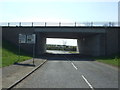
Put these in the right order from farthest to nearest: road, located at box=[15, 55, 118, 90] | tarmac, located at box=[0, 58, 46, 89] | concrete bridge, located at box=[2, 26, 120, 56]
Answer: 1. concrete bridge, located at box=[2, 26, 120, 56]
2. road, located at box=[15, 55, 118, 90]
3. tarmac, located at box=[0, 58, 46, 89]

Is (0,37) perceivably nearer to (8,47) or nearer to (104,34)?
(8,47)

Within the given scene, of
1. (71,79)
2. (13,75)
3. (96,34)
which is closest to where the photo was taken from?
(71,79)

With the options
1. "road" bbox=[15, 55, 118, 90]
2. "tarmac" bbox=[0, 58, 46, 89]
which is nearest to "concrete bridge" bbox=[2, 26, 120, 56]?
"road" bbox=[15, 55, 118, 90]

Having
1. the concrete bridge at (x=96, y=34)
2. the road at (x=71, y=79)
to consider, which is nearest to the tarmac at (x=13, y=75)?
the road at (x=71, y=79)

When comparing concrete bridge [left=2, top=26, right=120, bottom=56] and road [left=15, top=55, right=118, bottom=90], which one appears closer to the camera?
road [left=15, top=55, right=118, bottom=90]

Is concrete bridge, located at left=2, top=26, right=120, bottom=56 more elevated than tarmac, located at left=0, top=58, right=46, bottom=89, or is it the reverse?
concrete bridge, located at left=2, top=26, right=120, bottom=56

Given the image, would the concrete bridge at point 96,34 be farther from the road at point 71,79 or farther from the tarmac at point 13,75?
the tarmac at point 13,75

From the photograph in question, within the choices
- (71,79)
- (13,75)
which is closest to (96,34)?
(71,79)

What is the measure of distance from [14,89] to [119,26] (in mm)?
32873

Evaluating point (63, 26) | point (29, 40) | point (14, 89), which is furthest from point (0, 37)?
Answer: point (14, 89)

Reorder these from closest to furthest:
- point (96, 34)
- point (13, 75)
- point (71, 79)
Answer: point (71, 79) < point (13, 75) < point (96, 34)

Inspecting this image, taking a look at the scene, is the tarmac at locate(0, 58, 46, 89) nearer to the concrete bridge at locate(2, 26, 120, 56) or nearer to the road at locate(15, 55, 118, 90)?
the road at locate(15, 55, 118, 90)

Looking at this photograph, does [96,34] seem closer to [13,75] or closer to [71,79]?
[71,79]

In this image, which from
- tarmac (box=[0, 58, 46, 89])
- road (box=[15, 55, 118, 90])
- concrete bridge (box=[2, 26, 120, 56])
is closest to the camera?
tarmac (box=[0, 58, 46, 89])
